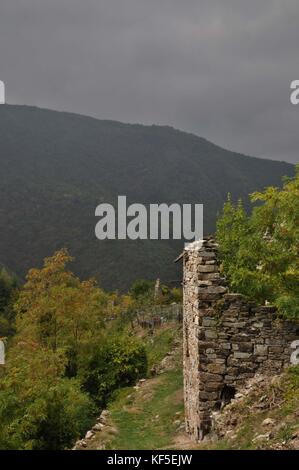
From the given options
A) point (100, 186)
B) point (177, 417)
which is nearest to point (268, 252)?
point (177, 417)

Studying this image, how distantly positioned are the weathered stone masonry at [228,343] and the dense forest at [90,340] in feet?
1.21

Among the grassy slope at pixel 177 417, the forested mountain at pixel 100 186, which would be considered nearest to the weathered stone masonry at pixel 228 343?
the grassy slope at pixel 177 417

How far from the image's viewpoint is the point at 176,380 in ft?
61.0

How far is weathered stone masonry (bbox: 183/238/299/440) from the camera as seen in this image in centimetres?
1040

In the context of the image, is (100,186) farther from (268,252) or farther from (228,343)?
(228,343)

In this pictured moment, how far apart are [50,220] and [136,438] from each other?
91.5 meters

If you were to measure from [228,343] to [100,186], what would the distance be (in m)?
129

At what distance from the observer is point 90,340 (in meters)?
22.6

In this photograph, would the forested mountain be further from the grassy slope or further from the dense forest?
the grassy slope

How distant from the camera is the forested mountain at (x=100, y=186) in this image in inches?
3250

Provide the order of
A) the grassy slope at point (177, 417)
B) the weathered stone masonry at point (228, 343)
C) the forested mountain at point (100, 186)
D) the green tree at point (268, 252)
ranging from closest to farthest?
the grassy slope at point (177, 417) < the green tree at point (268, 252) < the weathered stone masonry at point (228, 343) < the forested mountain at point (100, 186)

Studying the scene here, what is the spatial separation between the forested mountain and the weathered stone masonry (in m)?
60.5

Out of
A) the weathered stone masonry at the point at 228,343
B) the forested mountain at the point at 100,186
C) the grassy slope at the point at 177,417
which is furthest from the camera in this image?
the forested mountain at the point at 100,186

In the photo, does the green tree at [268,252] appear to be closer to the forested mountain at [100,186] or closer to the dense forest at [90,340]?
the dense forest at [90,340]
